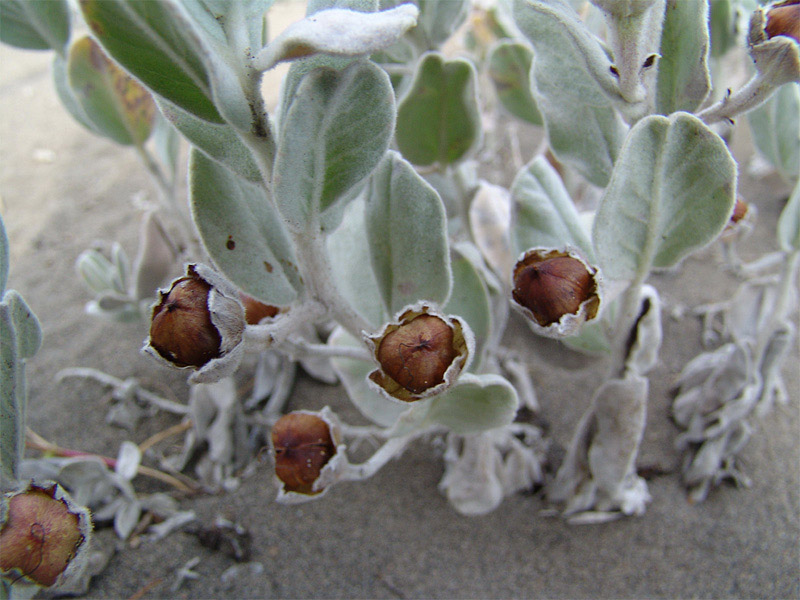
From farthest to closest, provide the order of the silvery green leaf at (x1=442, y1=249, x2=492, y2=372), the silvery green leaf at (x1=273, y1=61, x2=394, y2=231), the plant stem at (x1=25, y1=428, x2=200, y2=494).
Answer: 1. the plant stem at (x1=25, y1=428, x2=200, y2=494)
2. the silvery green leaf at (x1=442, y1=249, x2=492, y2=372)
3. the silvery green leaf at (x1=273, y1=61, x2=394, y2=231)

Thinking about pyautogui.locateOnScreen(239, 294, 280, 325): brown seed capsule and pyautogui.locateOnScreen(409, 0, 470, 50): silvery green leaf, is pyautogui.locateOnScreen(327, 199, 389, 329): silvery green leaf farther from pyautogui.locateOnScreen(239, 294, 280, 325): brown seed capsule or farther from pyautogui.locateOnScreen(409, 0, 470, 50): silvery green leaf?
pyautogui.locateOnScreen(409, 0, 470, 50): silvery green leaf

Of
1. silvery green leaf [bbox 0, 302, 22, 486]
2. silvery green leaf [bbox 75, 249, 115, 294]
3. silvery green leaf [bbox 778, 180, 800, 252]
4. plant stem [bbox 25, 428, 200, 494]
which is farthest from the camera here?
silvery green leaf [bbox 75, 249, 115, 294]

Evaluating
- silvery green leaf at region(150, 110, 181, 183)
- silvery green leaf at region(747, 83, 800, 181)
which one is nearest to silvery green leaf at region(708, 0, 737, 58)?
silvery green leaf at region(747, 83, 800, 181)

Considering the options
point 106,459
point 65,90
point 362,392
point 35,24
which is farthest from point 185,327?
point 65,90

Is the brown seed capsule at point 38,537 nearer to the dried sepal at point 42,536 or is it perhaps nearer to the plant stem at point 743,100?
the dried sepal at point 42,536

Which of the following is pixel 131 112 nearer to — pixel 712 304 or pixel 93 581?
pixel 93 581
